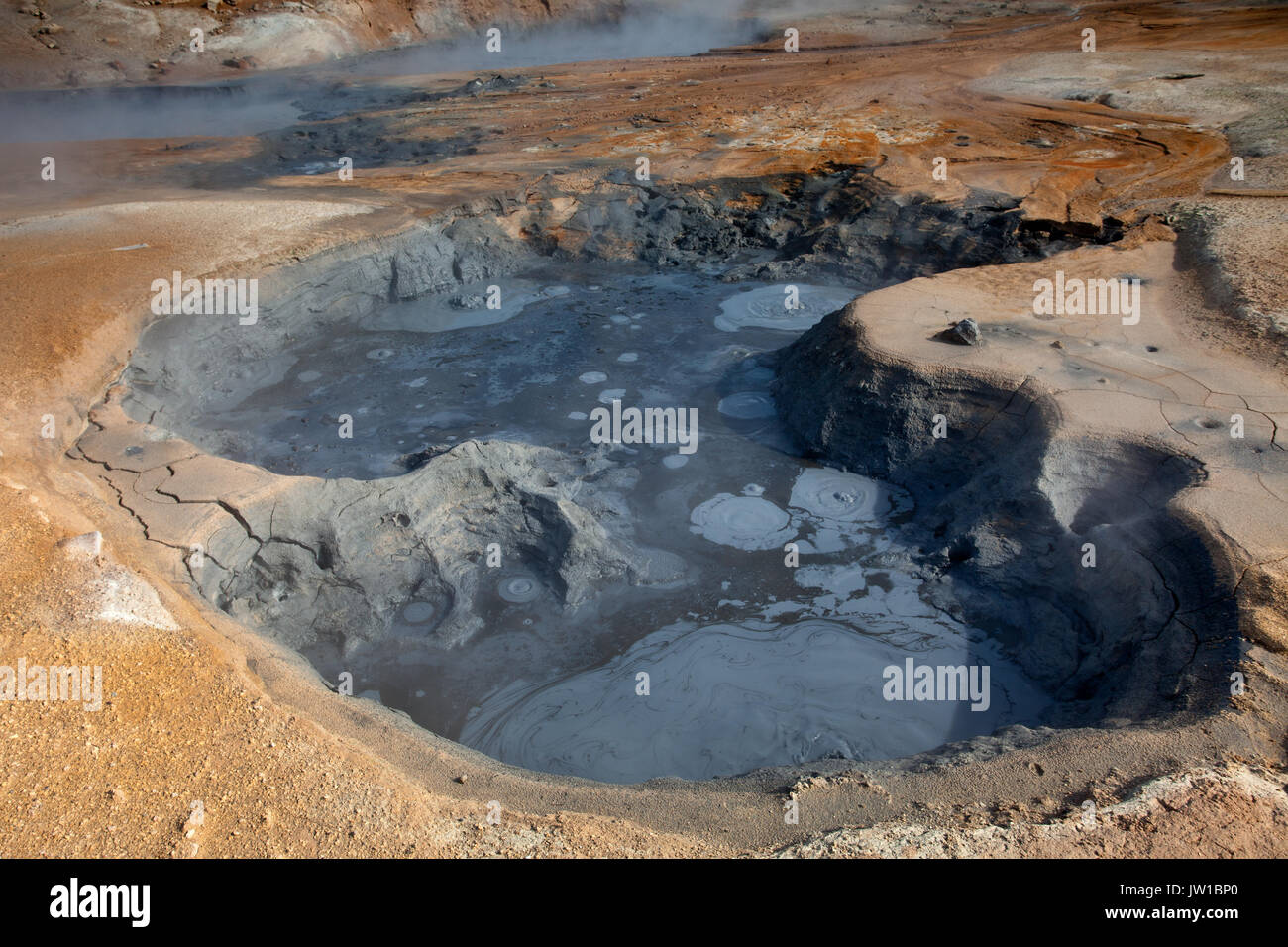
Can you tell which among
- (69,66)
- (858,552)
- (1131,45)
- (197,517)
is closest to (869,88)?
(1131,45)
